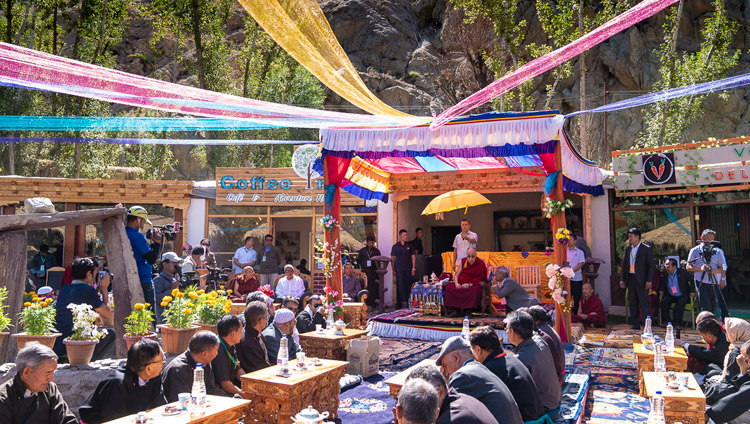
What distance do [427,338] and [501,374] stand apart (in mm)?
5845

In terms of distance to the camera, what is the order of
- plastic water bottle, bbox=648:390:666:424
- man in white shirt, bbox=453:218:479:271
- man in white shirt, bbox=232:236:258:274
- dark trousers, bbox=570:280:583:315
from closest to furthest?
plastic water bottle, bbox=648:390:666:424 < dark trousers, bbox=570:280:583:315 < man in white shirt, bbox=453:218:479:271 < man in white shirt, bbox=232:236:258:274

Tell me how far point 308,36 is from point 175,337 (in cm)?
322

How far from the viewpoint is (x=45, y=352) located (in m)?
3.21

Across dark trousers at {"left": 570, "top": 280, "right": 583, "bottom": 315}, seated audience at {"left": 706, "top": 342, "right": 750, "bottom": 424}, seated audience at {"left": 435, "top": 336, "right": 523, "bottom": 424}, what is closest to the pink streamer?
seated audience at {"left": 706, "top": 342, "right": 750, "bottom": 424}

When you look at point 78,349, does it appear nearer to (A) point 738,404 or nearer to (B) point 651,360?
(A) point 738,404

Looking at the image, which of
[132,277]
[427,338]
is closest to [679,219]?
[427,338]

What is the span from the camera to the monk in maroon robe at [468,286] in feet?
33.6

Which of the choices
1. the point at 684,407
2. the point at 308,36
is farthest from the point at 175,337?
the point at 684,407

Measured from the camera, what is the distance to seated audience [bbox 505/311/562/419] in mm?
4402

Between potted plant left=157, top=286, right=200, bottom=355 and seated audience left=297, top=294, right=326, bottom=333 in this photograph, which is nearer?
potted plant left=157, top=286, right=200, bottom=355

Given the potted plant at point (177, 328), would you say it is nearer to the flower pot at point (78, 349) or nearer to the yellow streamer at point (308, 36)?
the flower pot at point (78, 349)

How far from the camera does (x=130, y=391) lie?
3625mm

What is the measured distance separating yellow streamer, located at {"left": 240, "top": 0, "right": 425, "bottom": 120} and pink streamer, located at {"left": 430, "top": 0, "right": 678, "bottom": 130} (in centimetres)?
146

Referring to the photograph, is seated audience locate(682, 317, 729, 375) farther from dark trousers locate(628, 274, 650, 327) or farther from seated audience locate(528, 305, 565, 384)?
dark trousers locate(628, 274, 650, 327)
